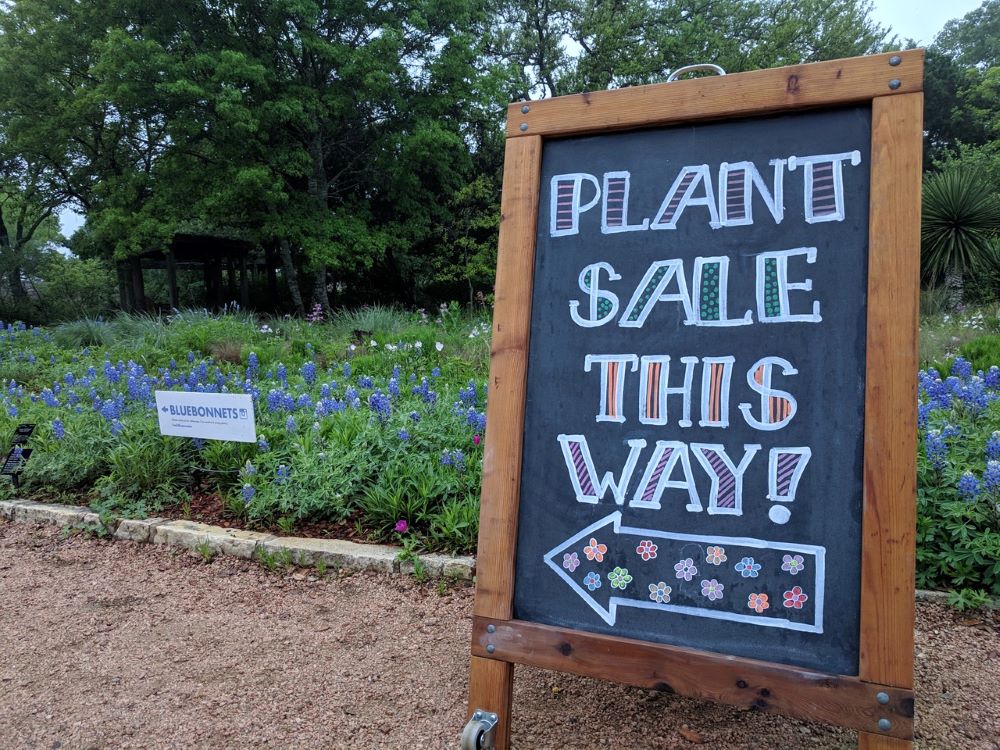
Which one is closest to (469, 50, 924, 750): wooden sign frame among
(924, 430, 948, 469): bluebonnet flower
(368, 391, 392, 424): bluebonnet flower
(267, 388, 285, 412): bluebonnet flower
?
(924, 430, 948, 469): bluebonnet flower

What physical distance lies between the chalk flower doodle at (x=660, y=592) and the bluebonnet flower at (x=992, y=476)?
5.39 feet

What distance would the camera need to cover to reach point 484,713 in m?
1.55

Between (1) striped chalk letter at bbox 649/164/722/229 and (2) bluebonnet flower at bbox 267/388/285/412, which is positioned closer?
(1) striped chalk letter at bbox 649/164/722/229

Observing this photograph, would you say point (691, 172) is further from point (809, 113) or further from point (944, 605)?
point (944, 605)

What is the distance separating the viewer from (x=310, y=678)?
211cm

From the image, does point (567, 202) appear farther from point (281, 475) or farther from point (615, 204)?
point (281, 475)

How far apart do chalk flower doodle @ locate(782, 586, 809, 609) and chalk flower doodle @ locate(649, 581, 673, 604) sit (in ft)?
0.78

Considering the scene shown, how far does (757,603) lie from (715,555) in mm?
125

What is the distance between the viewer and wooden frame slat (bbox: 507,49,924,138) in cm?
134

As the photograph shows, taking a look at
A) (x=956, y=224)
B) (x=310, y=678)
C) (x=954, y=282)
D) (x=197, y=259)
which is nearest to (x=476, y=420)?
(x=310, y=678)

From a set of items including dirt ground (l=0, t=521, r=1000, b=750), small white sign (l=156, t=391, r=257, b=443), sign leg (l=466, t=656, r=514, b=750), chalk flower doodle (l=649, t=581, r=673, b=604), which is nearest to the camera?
chalk flower doodle (l=649, t=581, r=673, b=604)

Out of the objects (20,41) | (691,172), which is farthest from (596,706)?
(20,41)

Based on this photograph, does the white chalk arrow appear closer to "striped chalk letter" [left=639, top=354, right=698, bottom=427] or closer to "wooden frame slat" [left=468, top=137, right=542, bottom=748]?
"wooden frame slat" [left=468, top=137, right=542, bottom=748]

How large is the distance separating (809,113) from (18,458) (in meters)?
4.36
